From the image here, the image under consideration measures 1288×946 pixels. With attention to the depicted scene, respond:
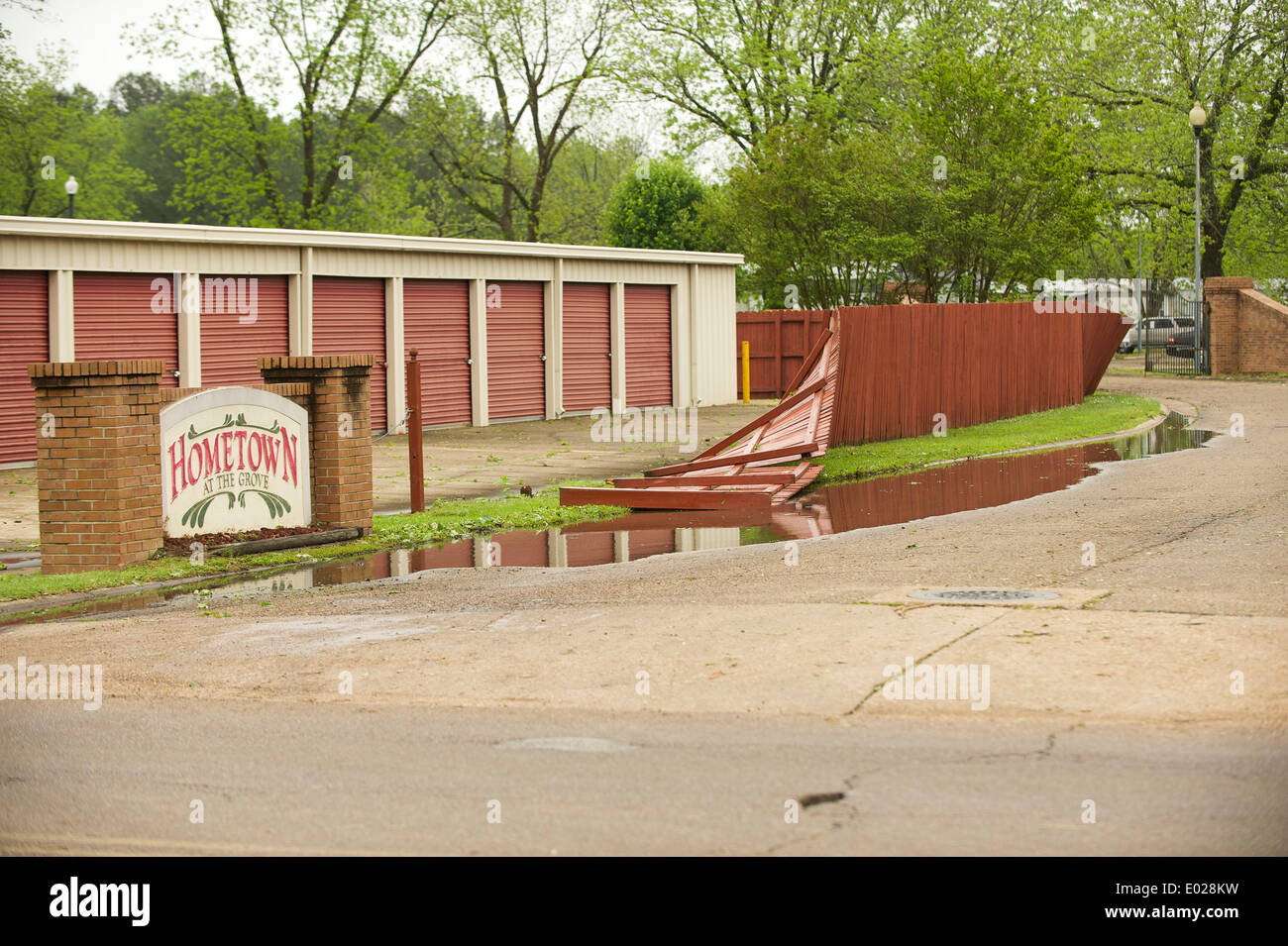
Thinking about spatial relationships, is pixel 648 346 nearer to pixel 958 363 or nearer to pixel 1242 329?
pixel 958 363

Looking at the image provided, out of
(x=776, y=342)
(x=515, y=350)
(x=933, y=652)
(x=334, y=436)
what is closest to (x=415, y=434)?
(x=334, y=436)

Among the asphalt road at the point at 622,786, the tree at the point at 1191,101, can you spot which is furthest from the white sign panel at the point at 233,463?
the tree at the point at 1191,101

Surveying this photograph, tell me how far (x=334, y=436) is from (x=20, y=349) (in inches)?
371

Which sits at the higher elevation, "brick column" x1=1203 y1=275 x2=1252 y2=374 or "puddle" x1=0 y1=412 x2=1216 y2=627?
"brick column" x1=1203 y1=275 x2=1252 y2=374

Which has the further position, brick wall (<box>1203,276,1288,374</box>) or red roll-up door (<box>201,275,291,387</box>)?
brick wall (<box>1203,276,1288,374</box>)

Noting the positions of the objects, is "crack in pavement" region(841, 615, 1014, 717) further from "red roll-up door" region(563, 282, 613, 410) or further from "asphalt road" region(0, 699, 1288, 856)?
"red roll-up door" region(563, 282, 613, 410)

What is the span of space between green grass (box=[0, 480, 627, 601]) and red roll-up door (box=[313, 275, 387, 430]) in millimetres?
9044

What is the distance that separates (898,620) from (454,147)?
162ft

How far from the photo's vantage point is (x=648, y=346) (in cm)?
3344

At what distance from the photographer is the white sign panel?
1291 cm

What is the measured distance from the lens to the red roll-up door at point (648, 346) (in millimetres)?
32906

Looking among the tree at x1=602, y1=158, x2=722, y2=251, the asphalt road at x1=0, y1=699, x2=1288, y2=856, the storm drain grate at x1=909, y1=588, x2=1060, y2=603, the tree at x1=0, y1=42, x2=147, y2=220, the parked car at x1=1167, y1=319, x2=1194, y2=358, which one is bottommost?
the asphalt road at x1=0, y1=699, x2=1288, y2=856

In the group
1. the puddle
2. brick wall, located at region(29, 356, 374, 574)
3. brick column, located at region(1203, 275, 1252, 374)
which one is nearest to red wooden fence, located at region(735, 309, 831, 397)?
brick column, located at region(1203, 275, 1252, 374)

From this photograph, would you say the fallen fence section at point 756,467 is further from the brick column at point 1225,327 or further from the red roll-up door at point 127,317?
the brick column at point 1225,327
